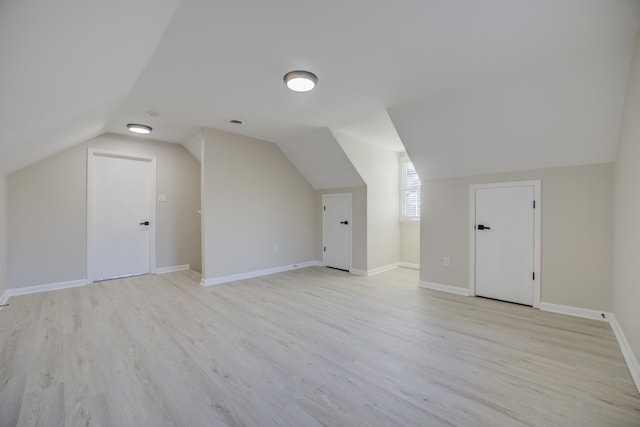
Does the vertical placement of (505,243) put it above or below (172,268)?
above

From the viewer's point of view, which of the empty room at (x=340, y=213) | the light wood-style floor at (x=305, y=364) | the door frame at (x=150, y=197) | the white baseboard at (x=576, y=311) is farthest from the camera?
the door frame at (x=150, y=197)

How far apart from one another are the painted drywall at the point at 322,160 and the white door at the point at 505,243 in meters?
2.00

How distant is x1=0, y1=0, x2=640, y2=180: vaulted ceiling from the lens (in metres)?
1.58

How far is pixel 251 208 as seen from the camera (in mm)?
4672

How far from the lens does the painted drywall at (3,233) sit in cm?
324

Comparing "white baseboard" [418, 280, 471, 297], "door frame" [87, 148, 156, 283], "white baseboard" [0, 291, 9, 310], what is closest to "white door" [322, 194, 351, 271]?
"white baseboard" [418, 280, 471, 297]

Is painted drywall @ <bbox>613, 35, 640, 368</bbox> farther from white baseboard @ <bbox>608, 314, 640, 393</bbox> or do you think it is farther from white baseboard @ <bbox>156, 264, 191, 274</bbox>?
white baseboard @ <bbox>156, 264, 191, 274</bbox>

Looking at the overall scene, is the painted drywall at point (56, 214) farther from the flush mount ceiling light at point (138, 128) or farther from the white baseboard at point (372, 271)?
the white baseboard at point (372, 271)

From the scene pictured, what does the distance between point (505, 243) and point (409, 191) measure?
2208 millimetres

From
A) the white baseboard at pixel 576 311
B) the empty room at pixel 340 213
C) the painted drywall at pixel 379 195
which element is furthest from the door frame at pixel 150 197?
the white baseboard at pixel 576 311

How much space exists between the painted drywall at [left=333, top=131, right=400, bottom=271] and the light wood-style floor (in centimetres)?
171

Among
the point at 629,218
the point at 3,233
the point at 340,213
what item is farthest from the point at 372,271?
the point at 3,233

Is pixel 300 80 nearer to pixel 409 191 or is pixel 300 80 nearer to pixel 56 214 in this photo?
pixel 409 191

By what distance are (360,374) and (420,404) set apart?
0.43m
